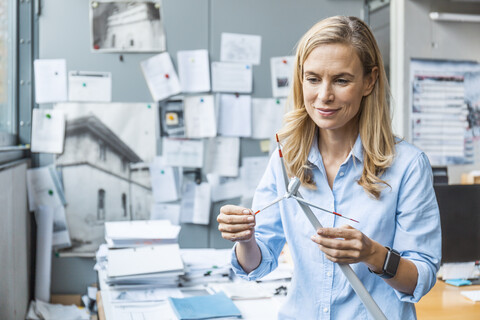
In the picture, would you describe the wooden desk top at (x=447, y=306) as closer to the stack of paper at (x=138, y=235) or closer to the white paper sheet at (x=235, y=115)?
the stack of paper at (x=138, y=235)

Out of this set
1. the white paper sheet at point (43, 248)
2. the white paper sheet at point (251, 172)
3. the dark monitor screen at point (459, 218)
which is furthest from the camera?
the white paper sheet at point (251, 172)

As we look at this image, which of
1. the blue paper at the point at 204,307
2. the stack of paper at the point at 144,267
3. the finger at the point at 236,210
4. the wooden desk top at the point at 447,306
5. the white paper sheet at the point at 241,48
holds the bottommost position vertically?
the wooden desk top at the point at 447,306

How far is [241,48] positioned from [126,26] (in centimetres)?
59

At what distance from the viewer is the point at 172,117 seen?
2.56 m

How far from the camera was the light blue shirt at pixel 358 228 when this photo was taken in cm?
106

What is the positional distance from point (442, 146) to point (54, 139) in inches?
77.5

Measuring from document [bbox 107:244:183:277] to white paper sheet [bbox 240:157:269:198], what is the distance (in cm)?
82

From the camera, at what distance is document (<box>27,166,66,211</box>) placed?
95.1 inches

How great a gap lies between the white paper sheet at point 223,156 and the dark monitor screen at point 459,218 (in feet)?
3.64

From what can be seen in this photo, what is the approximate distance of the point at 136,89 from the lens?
2.53 meters

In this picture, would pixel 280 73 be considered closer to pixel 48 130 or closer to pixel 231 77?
pixel 231 77

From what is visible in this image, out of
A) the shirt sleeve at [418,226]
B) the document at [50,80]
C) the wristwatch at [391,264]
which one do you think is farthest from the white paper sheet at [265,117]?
the wristwatch at [391,264]

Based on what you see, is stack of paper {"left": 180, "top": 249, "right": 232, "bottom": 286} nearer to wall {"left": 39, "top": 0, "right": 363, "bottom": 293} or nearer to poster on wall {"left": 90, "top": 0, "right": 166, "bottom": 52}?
wall {"left": 39, "top": 0, "right": 363, "bottom": 293}

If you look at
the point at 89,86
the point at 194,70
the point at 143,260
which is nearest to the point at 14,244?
the point at 143,260
